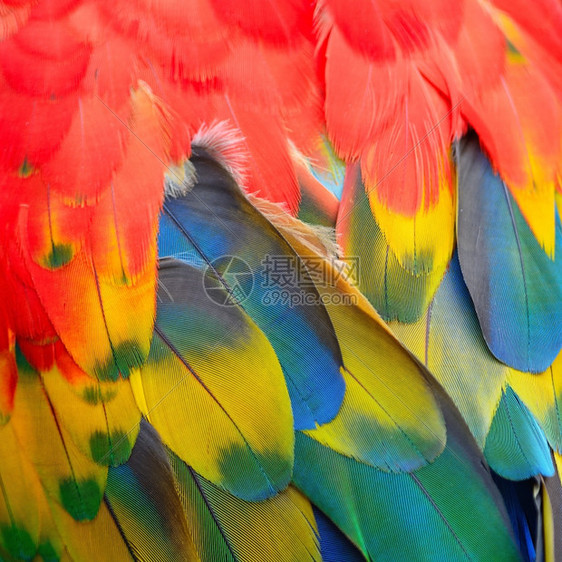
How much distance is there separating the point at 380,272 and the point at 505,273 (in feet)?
0.62

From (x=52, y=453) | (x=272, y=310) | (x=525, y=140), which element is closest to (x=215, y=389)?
(x=272, y=310)

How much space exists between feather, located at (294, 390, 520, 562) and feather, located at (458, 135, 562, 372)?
0.15 metres

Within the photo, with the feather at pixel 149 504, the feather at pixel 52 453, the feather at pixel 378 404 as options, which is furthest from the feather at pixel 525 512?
the feather at pixel 52 453

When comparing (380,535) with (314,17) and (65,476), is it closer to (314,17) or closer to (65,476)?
(65,476)

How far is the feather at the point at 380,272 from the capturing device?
3.07 feet

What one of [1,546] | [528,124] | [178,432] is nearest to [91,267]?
[178,432]

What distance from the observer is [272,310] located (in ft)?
3.07

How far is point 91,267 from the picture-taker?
93 centimetres

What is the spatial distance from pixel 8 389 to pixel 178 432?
A: 271 millimetres

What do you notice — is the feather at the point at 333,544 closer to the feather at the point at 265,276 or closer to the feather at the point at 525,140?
the feather at the point at 265,276

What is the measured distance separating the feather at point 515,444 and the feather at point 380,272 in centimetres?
19

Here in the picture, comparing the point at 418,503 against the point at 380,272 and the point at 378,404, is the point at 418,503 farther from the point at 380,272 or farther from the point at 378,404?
the point at 380,272

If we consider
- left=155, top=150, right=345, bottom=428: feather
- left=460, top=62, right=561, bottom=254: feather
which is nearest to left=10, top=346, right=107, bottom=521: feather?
left=155, top=150, right=345, bottom=428: feather

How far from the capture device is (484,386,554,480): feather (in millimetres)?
917
